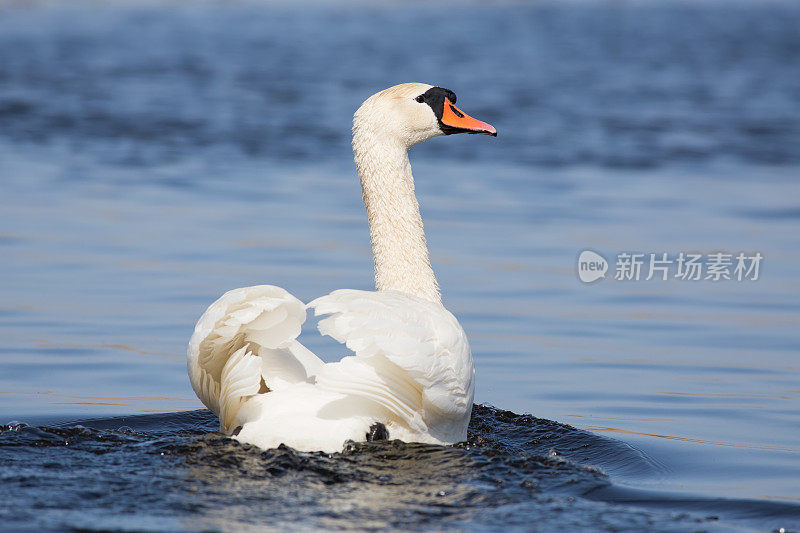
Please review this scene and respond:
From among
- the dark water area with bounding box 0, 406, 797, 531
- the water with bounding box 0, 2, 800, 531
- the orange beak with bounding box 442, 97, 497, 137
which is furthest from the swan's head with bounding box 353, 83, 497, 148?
the dark water area with bounding box 0, 406, 797, 531

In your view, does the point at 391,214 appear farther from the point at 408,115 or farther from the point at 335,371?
the point at 335,371

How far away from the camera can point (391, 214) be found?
8102 mm

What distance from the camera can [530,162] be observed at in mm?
20250

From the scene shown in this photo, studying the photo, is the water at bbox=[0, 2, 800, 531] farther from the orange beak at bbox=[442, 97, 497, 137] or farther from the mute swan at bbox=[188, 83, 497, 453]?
the orange beak at bbox=[442, 97, 497, 137]

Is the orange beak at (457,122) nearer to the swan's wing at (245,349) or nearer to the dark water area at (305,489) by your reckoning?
the swan's wing at (245,349)

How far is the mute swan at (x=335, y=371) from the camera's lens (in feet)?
20.0

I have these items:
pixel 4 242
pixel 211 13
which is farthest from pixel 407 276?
pixel 211 13

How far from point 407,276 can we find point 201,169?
1146cm

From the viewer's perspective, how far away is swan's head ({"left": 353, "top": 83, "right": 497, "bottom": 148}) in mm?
8094

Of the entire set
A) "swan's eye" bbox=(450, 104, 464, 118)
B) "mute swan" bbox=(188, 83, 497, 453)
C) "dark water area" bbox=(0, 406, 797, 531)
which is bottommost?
"dark water area" bbox=(0, 406, 797, 531)

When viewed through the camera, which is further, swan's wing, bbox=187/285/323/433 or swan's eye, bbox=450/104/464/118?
swan's eye, bbox=450/104/464/118

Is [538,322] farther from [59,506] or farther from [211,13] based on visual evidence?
[211,13]

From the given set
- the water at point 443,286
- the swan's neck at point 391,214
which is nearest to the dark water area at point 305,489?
the water at point 443,286

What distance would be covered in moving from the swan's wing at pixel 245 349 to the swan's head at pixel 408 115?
1.94m
